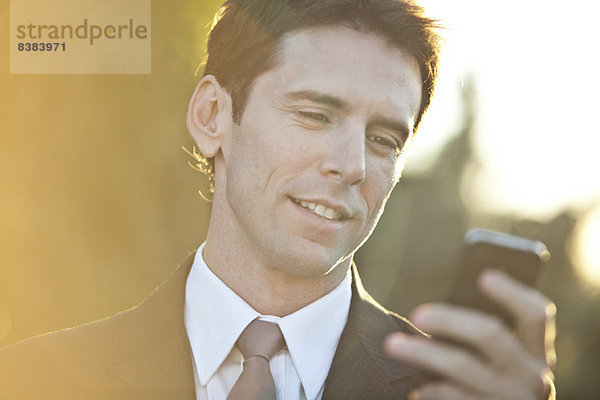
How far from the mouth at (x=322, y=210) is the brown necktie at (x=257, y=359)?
0.60 metres

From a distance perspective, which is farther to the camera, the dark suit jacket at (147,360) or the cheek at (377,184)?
the cheek at (377,184)

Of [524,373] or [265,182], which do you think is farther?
[265,182]

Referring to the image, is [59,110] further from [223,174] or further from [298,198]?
[298,198]

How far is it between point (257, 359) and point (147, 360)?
1.90ft

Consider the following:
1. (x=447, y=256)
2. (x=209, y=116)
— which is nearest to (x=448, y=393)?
(x=209, y=116)

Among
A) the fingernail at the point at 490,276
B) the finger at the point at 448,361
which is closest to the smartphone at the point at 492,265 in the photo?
the fingernail at the point at 490,276

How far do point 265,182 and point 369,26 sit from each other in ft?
3.22

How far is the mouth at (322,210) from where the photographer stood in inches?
146

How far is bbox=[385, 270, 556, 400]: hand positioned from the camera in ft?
7.63

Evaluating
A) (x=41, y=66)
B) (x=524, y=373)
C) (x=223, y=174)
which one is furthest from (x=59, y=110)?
(x=524, y=373)

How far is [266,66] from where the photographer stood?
4.11m

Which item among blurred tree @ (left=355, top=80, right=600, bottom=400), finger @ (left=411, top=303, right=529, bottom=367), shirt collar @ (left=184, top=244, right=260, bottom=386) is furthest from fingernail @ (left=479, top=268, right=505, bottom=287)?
blurred tree @ (left=355, top=80, right=600, bottom=400)

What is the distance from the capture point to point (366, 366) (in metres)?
3.77

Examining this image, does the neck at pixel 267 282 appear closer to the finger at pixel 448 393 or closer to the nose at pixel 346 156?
the nose at pixel 346 156
